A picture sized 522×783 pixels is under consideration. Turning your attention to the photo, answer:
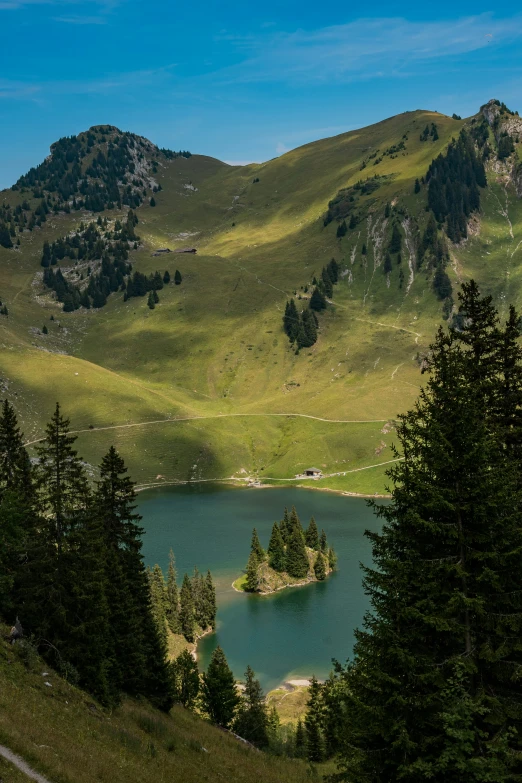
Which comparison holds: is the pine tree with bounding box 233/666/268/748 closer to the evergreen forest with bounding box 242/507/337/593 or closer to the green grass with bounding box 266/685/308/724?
the green grass with bounding box 266/685/308/724

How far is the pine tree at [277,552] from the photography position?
451ft

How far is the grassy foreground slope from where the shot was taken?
22.3 m

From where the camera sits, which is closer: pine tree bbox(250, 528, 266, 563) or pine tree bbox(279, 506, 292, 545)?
pine tree bbox(250, 528, 266, 563)

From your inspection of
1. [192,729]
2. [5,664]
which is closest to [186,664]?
[192,729]

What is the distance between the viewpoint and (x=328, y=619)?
113 m

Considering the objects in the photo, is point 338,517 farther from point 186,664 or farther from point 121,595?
point 121,595

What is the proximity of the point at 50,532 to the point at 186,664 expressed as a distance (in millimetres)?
36214

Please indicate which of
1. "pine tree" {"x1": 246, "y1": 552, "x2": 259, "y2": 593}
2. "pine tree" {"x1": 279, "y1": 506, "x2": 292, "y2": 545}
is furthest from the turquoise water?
"pine tree" {"x1": 279, "y1": 506, "x2": 292, "y2": 545}

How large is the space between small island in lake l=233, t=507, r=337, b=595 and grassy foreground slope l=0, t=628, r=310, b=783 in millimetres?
83618

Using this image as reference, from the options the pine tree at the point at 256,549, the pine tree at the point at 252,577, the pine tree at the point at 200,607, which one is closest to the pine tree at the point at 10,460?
the pine tree at the point at 200,607

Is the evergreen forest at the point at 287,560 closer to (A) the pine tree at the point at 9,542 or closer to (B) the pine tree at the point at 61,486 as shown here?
(A) the pine tree at the point at 9,542

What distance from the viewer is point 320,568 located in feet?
449

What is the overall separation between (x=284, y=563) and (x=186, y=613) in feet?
118

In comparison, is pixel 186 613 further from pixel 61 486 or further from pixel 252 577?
pixel 61 486
